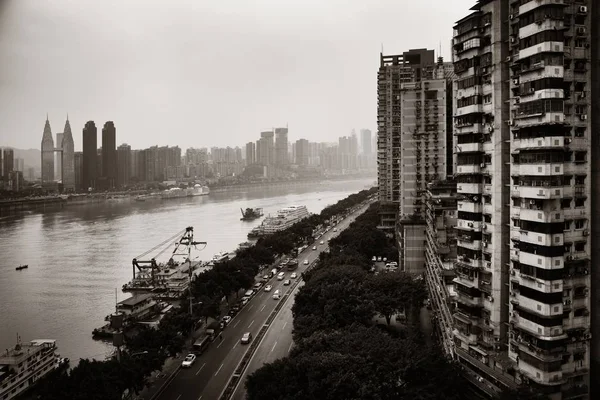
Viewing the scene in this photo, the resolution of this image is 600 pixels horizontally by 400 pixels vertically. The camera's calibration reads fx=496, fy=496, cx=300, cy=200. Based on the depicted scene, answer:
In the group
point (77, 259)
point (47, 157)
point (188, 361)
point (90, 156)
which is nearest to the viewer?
point (188, 361)

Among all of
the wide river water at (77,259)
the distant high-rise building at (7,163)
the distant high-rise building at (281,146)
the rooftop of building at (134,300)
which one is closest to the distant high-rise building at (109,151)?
the wide river water at (77,259)

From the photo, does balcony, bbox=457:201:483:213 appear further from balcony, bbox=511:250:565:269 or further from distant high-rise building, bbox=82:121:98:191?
distant high-rise building, bbox=82:121:98:191

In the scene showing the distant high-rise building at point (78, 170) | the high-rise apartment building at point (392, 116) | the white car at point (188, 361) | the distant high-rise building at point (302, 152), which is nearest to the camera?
the white car at point (188, 361)

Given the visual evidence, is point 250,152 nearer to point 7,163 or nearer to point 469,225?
point 7,163

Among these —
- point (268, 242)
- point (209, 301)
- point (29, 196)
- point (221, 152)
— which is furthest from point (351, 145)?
point (209, 301)

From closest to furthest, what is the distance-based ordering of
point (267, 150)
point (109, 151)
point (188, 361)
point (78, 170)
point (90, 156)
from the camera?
point (188, 361)
point (78, 170)
point (90, 156)
point (109, 151)
point (267, 150)

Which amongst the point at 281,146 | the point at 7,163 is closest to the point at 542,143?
the point at 7,163

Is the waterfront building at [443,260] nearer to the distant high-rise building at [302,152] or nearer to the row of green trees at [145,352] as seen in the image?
the row of green trees at [145,352]

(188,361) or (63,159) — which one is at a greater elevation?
(63,159)
